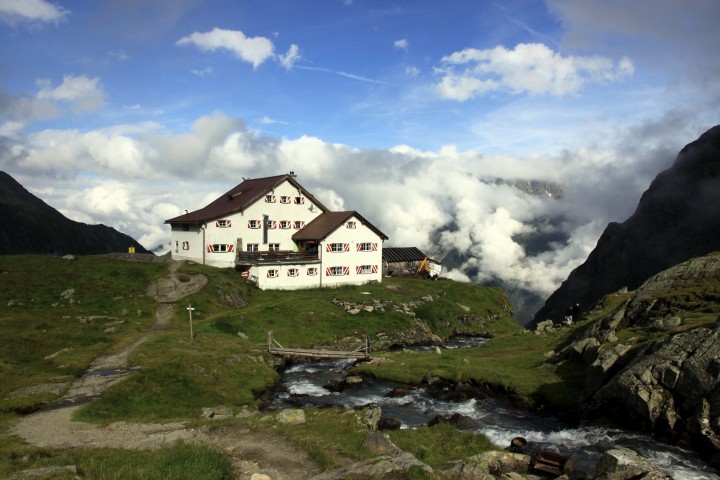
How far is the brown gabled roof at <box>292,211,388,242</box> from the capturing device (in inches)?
2936

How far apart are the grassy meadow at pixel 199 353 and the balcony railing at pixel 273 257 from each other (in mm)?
3448

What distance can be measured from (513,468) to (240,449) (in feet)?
38.3

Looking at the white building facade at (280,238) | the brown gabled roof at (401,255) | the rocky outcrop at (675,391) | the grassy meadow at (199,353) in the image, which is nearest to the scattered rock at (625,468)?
the grassy meadow at (199,353)

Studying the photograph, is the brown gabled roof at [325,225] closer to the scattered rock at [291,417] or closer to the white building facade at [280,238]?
the white building facade at [280,238]

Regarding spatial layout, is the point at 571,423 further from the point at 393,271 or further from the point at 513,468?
the point at 393,271

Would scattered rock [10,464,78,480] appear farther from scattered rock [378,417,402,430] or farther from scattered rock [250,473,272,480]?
scattered rock [378,417,402,430]

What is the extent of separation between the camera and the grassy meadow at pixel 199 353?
20516 millimetres

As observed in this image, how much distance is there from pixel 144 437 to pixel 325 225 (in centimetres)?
5704

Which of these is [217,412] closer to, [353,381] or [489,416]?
[353,381]

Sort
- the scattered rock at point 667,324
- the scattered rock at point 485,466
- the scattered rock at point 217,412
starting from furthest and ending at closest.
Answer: the scattered rock at point 667,324, the scattered rock at point 217,412, the scattered rock at point 485,466

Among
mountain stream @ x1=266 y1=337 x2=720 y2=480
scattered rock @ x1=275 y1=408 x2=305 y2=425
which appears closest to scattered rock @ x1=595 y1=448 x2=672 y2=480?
mountain stream @ x1=266 y1=337 x2=720 y2=480

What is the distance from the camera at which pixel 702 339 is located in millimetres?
24375

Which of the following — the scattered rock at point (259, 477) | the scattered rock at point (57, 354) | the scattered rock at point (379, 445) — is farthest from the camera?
the scattered rock at point (57, 354)

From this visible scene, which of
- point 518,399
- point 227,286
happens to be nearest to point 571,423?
point 518,399
